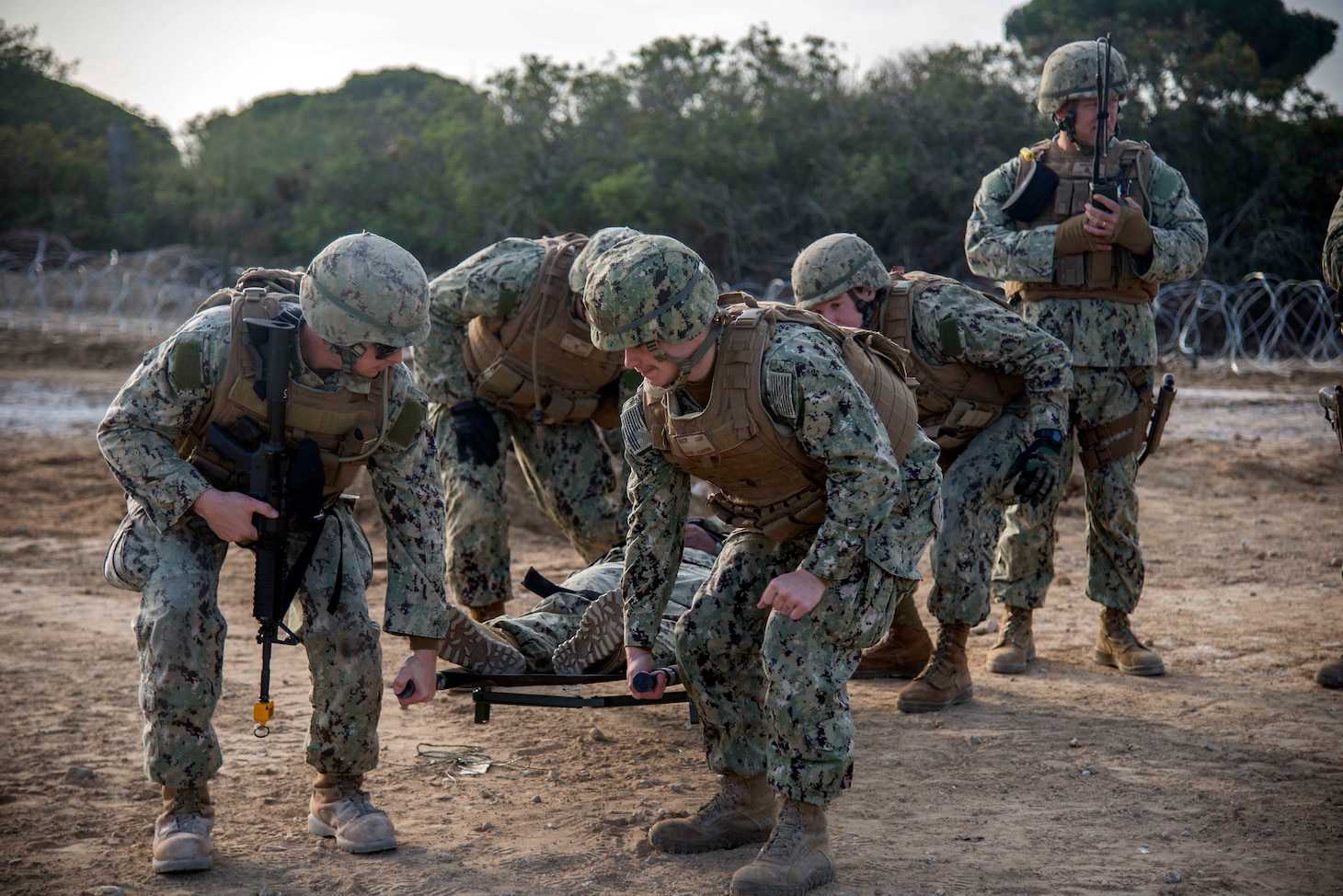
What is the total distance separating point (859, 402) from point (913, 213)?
53.0 feet

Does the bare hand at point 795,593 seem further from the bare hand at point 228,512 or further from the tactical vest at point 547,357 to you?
the tactical vest at point 547,357

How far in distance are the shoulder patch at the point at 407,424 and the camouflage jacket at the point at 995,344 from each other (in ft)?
6.38

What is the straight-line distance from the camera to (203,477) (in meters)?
3.56

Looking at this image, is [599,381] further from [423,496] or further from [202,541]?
[202,541]

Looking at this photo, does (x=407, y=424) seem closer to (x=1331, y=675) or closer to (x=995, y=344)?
(x=995, y=344)

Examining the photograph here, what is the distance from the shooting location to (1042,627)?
6.10 metres

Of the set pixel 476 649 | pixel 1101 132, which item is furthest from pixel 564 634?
pixel 1101 132

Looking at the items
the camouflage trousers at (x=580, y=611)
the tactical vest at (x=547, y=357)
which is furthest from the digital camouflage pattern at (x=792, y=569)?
the tactical vest at (x=547, y=357)

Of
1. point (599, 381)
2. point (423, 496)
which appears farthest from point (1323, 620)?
point (423, 496)

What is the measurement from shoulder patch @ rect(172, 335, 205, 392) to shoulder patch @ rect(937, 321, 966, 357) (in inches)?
105

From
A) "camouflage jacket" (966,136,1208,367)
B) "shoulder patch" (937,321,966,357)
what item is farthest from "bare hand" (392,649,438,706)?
"camouflage jacket" (966,136,1208,367)

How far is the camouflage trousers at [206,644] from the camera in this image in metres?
3.42

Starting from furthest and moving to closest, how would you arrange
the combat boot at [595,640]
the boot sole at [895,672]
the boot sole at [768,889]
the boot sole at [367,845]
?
1. the boot sole at [895,672]
2. the combat boot at [595,640]
3. the boot sole at [367,845]
4. the boot sole at [768,889]

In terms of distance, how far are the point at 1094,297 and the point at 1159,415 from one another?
0.60 m
